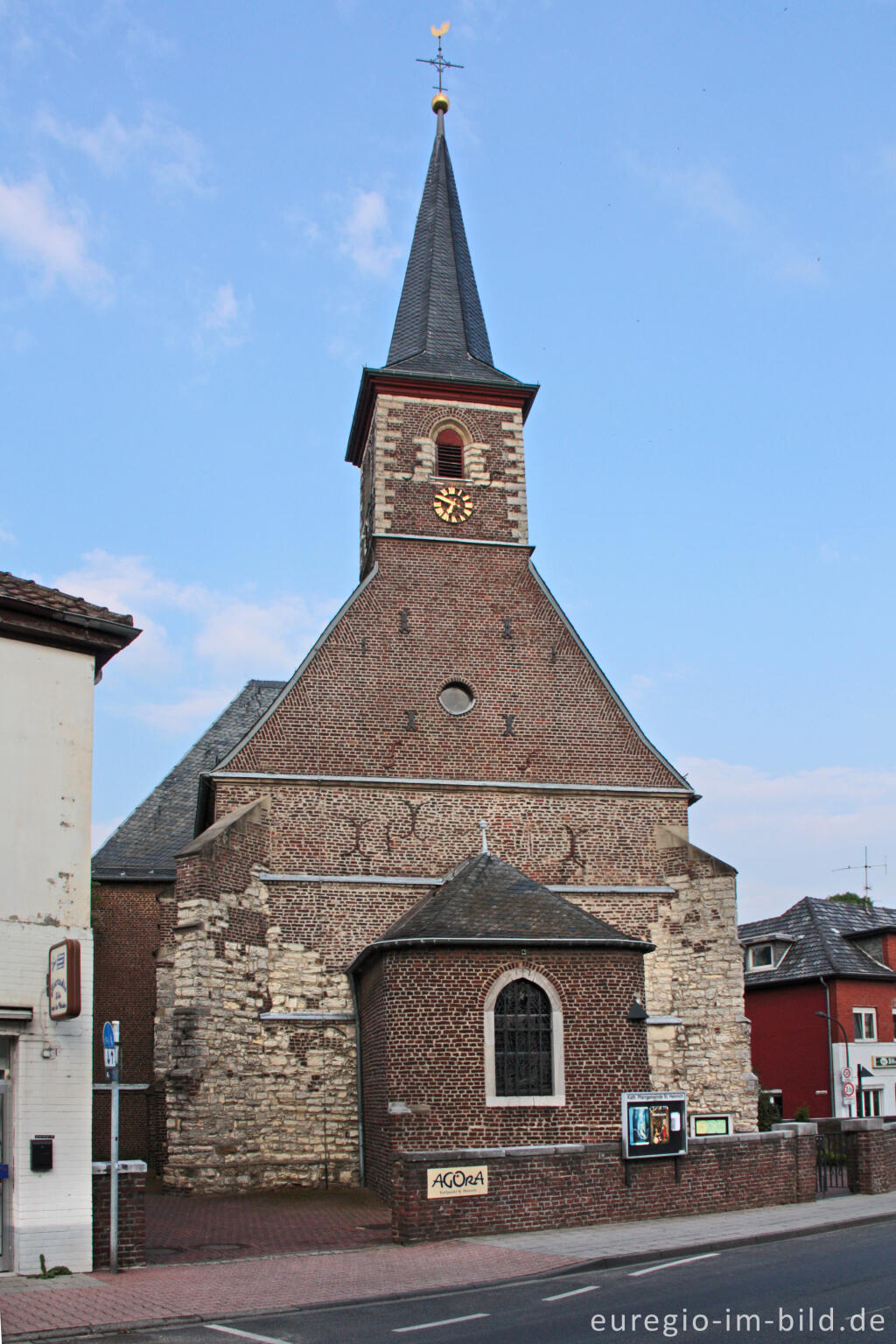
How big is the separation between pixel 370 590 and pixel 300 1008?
8.02 m

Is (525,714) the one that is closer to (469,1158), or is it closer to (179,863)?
(179,863)

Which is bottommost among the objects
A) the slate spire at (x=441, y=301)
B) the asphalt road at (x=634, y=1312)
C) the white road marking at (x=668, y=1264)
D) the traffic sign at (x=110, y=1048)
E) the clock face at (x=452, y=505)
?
the white road marking at (x=668, y=1264)

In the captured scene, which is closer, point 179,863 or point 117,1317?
point 117,1317

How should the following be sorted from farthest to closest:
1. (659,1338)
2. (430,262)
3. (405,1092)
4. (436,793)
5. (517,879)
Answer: (430,262) → (436,793) → (517,879) → (405,1092) → (659,1338)

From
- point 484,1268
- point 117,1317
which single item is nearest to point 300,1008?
point 484,1268

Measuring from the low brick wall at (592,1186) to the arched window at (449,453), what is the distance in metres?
14.6

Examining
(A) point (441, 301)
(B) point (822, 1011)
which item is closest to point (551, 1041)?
(A) point (441, 301)

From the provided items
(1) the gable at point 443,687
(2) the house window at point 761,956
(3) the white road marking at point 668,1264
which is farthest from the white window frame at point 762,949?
(3) the white road marking at point 668,1264

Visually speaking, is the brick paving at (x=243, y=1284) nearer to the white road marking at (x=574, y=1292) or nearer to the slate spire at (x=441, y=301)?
the white road marking at (x=574, y=1292)

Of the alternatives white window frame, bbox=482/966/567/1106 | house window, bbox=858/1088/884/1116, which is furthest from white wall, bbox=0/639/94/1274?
house window, bbox=858/1088/884/1116

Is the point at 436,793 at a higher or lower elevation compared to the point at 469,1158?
higher

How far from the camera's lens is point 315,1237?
14523 mm

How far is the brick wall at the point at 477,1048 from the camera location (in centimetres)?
Result: 1766

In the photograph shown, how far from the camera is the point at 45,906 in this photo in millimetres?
12703
